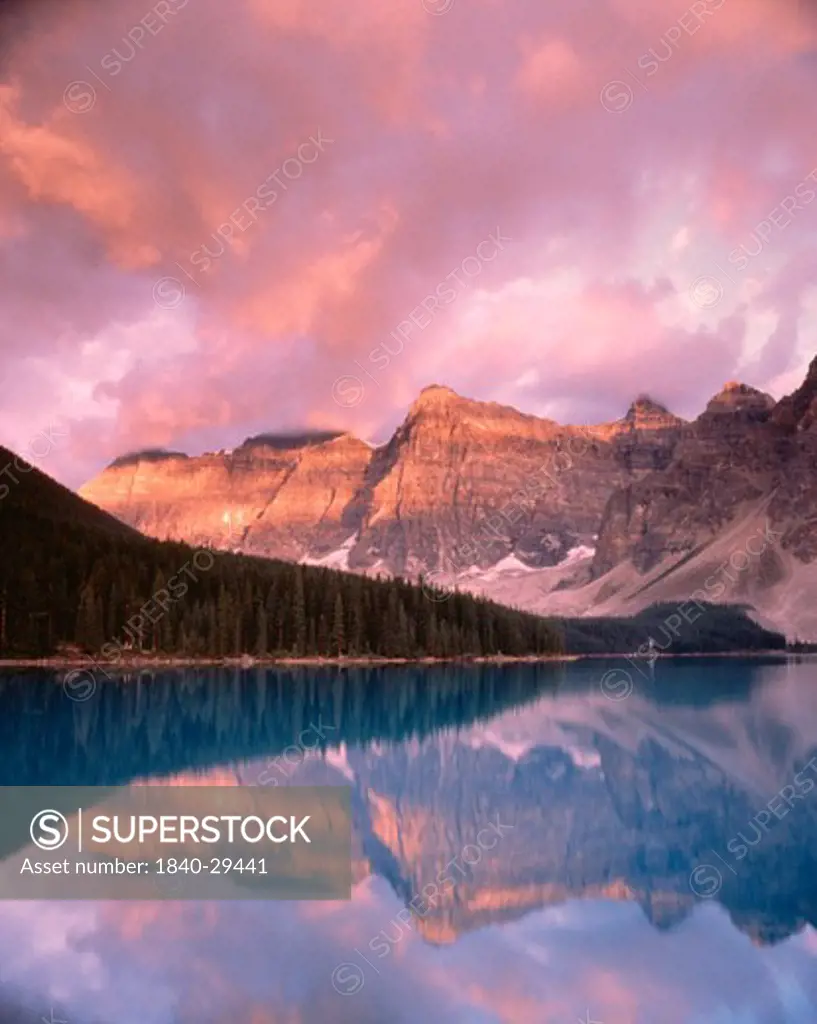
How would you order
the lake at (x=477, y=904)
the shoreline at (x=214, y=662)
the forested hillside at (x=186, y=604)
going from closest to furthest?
the lake at (x=477, y=904), the shoreline at (x=214, y=662), the forested hillside at (x=186, y=604)

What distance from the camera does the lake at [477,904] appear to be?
14.0 meters

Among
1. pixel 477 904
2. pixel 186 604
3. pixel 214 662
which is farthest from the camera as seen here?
pixel 186 604

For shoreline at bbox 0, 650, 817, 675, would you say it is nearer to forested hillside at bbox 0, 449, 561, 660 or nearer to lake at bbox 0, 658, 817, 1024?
forested hillside at bbox 0, 449, 561, 660

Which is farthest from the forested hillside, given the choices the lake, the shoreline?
the lake

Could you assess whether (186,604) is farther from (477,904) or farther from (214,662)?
(477,904)

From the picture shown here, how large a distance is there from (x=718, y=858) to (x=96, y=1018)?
14.8 meters

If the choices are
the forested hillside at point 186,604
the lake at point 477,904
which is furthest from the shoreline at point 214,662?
the lake at point 477,904

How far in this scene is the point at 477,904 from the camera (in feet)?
60.5

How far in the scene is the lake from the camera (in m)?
14.0

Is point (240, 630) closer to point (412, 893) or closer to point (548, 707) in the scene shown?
point (548, 707)

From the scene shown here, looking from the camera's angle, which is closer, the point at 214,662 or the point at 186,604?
the point at 214,662

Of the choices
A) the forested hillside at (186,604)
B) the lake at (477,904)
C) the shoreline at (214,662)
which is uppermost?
the forested hillside at (186,604)

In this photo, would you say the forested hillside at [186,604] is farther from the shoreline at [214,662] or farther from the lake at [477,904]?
the lake at [477,904]

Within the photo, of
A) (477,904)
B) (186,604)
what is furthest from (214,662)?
(477,904)
